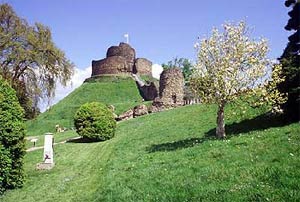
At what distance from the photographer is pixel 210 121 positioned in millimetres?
20234

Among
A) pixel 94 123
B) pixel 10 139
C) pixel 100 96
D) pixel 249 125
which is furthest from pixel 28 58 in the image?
pixel 100 96

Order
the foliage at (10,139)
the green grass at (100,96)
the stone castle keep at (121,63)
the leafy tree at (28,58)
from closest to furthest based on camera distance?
the foliage at (10,139), the leafy tree at (28,58), the green grass at (100,96), the stone castle keep at (121,63)

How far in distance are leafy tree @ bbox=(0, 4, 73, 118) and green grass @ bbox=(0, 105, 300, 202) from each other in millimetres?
6476

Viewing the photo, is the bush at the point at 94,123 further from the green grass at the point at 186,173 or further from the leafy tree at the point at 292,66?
the leafy tree at the point at 292,66

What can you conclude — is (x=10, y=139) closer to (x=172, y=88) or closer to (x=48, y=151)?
(x=48, y=151)

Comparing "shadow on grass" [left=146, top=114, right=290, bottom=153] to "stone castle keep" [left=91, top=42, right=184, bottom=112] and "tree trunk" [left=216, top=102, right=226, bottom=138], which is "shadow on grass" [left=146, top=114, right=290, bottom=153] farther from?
"stone castle keep" [left=91, top=42, right=184, bottom=112]

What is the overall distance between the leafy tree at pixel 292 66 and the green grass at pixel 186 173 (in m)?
1.17

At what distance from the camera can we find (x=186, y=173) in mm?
9391

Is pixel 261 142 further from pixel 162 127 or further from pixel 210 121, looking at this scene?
pixel 162 127

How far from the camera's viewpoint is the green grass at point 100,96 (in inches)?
2077

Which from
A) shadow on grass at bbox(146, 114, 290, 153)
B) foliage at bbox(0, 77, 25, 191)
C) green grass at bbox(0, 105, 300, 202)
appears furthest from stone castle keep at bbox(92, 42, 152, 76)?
foliage at bbox(0, 77, 25, 191)

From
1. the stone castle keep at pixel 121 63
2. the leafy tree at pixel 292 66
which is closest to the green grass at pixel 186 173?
the leafy tree at pixel 292 66

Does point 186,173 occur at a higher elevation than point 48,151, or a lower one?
lower

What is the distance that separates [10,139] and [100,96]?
56501mm
